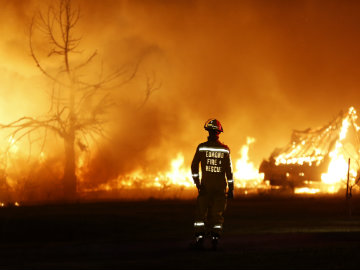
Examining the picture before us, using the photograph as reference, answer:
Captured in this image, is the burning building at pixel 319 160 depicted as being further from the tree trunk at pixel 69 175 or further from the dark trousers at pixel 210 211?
the dark trousers at pixel 210 211

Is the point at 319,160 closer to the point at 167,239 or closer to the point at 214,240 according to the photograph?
the point at 167,239

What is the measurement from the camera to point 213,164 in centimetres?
1182

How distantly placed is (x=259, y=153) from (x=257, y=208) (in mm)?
35662

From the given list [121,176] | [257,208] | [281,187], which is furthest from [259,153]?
[257,208]

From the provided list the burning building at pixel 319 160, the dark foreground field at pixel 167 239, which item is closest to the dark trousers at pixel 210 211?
the dark foreground field at pixel 167 239

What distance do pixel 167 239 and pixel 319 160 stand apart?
3016 centimetres

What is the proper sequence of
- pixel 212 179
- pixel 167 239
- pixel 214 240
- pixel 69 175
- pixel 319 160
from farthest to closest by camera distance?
pixel 319 160 → pixel 69 175 → pixel 167 239 → pixel 212 179 → pixel 214 240

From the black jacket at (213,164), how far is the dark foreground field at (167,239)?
1.01 meters

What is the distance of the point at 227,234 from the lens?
47.9 ft

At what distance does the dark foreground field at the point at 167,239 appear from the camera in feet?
32.1

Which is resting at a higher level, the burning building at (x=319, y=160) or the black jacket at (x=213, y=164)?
the burning building at (x=319, y=160)

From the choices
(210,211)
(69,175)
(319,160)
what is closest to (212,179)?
(210,211)

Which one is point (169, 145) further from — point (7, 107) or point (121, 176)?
point (7, 107)

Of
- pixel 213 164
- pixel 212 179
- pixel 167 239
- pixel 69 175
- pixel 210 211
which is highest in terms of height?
pixel 69 175
